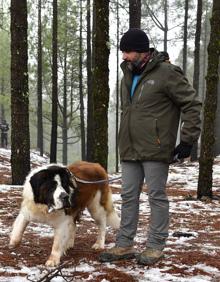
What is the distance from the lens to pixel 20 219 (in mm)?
5180

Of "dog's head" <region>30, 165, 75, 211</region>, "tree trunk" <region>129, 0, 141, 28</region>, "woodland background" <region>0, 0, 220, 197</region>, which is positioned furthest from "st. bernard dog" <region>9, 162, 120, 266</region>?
"tree trunk" <region>129, 0, 141, 28</region>

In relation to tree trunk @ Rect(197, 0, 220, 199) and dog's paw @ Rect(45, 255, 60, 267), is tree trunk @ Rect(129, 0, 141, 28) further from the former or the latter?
→ dog's paw @ Rect(45, 255, 60, 267)

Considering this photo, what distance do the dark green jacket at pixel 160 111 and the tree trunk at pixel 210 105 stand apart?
5.11 m

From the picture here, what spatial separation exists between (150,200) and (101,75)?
502 cm

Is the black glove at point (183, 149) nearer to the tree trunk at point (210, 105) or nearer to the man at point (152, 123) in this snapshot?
the man at point (152, 123)

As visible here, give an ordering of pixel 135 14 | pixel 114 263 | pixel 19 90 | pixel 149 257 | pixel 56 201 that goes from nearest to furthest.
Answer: pixel 56 201
pixel 149 257
pixel 114 263
pixel 19 90
pixel 135 14

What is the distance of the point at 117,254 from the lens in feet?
16.7

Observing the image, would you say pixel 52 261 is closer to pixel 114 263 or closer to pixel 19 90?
pixel 114 263

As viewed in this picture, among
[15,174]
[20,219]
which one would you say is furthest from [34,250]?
[15,174]

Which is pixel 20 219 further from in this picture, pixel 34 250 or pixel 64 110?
pixel 64 110

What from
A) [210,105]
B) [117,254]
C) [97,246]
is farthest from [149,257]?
[210,105]

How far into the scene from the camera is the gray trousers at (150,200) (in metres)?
4.79

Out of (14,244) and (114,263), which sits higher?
(14,244)

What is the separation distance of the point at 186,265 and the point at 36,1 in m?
23.7
